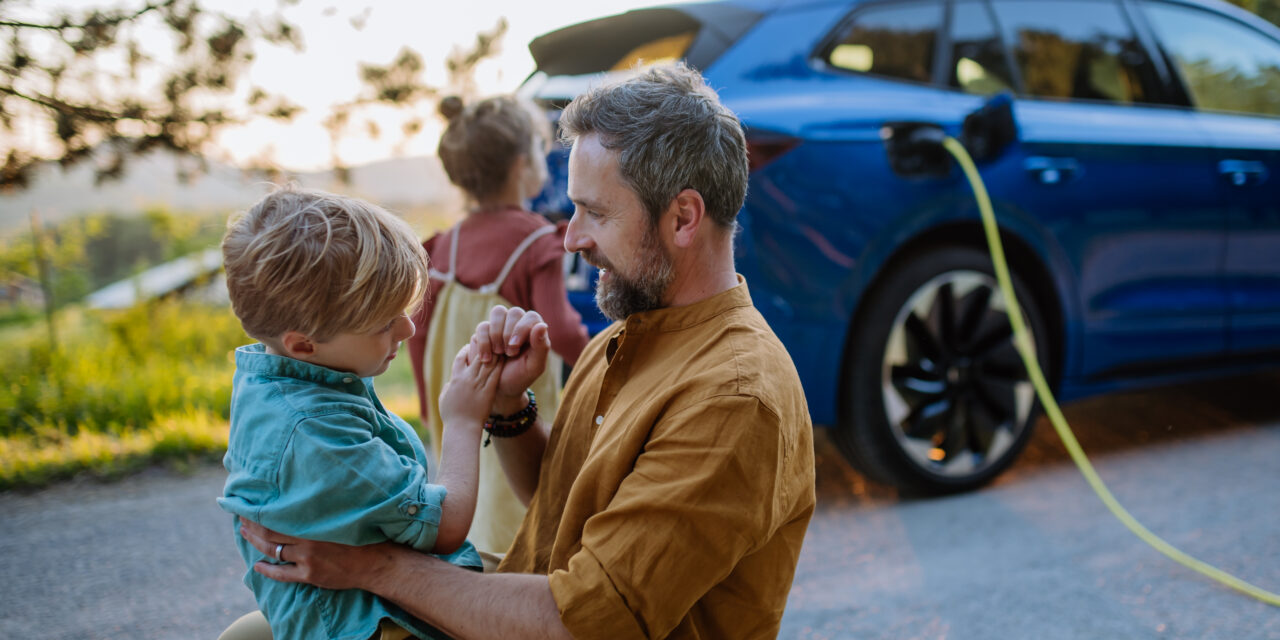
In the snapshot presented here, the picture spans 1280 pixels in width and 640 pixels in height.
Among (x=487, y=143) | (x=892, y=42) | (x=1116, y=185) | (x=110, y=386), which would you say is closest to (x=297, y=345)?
(x=487, y=143)

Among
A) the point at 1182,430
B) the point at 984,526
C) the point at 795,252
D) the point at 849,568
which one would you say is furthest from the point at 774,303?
the point at 1182,430

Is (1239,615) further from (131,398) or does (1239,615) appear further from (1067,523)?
(131,398)

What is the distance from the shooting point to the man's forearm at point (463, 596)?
135 cm

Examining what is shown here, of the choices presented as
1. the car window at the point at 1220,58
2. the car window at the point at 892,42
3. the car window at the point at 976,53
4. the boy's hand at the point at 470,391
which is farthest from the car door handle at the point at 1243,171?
the boy's hand at the point at 470,391

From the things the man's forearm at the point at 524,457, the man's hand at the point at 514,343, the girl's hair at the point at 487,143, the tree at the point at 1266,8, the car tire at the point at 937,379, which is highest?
the tree at the point at 1266,8

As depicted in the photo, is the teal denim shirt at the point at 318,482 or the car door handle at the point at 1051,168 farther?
the car door handle at the point at 1051,168

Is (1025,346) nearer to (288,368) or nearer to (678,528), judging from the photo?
(678,528)

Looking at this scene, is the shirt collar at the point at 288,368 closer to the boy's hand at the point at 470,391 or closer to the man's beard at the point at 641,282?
the boy's hand at the point at 470,391

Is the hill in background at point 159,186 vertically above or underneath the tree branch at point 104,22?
underneath

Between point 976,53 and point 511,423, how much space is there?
8.69ft

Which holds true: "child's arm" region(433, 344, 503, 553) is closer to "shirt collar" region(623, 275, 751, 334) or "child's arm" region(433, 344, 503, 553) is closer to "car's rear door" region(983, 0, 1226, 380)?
"shirt collar" region(623, 275, 751, 334)

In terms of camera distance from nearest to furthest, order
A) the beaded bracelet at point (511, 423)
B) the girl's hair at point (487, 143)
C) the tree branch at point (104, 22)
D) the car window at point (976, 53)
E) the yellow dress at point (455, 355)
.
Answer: the beaded bracelet at point (511, 423) → the yellow dress at point (455, 355) → the girl's hair at point (487, 143) → the car window at point (976, 53) → the tree branch at point (104, 22)

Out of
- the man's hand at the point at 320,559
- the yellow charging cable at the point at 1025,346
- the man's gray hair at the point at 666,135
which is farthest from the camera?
the yellow charging cable at the point at 1025,346

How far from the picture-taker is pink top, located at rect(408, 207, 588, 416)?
2484 mm
